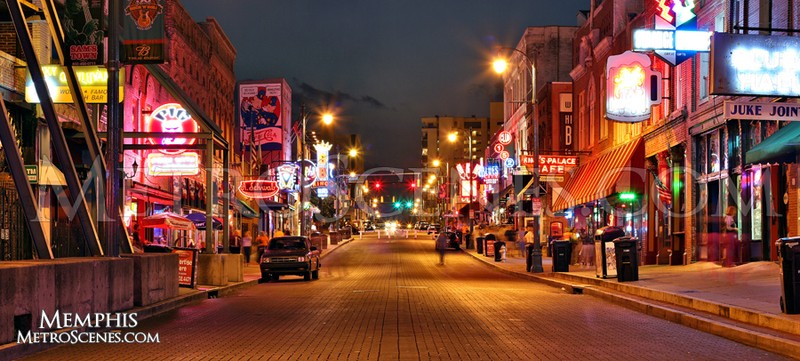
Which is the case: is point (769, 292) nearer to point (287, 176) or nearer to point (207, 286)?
point (207, 286)

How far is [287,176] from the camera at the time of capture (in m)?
60.0

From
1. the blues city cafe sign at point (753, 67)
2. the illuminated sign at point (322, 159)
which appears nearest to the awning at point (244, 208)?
the illuminated sign at point (322, 159)

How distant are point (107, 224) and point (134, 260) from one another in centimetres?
88

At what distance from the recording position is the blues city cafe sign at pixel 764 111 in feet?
55.1

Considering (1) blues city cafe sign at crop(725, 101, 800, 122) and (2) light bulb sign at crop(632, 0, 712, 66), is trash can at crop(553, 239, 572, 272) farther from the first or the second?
(1) blues city cafe sign at crop(725, 101, 800, 122)

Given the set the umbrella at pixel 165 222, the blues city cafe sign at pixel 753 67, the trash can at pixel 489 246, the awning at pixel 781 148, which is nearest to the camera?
the blues city cafe sign at pixel 753 67

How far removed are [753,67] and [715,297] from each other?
4505mm

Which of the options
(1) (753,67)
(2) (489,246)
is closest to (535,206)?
(1) (753,67)

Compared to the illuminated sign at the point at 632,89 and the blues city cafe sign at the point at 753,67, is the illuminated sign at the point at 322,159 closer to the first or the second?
the illuminated sign at the point at 632,89

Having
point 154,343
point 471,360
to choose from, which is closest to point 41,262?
point 154,343

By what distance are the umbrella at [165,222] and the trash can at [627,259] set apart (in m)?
16.3

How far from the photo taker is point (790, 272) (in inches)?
546

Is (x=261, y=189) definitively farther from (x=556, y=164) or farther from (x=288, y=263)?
(x=288, y=263)

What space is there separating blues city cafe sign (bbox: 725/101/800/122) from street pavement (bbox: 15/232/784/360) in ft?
13.5
